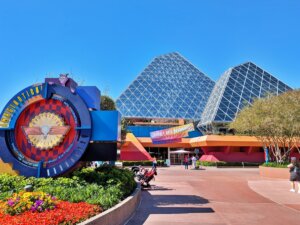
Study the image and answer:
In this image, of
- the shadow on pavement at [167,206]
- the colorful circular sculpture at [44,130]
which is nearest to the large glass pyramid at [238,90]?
the shadow on pavement at [167,206]

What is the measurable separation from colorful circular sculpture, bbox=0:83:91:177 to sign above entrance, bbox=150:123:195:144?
32316 millimetres

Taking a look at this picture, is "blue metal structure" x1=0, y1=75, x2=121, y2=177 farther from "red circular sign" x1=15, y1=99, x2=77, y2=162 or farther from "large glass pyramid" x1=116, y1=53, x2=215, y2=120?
"large glass pyramid" x1=116, y1=53, x2=215, y2=120

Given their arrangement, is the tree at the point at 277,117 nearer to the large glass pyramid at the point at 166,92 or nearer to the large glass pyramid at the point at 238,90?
the large glass pyramid at the point at 238,90

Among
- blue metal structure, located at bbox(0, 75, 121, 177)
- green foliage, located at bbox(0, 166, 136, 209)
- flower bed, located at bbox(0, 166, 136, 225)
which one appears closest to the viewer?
flower bed, located at bbox(0, 166, 136, 225)

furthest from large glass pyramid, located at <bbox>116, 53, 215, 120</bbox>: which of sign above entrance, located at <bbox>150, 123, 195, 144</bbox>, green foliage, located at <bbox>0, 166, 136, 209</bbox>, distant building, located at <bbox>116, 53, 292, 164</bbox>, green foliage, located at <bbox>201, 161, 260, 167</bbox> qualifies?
green foliage, located at <bbox>0, 166, 136, 209</bbox>

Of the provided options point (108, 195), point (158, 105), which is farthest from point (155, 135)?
point (108, 195)

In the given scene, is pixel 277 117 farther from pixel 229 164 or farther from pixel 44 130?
pixel 44 130

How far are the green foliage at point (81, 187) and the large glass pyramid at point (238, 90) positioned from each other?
4601 cm

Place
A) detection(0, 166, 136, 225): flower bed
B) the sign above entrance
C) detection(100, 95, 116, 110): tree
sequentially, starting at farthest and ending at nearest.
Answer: the sign above entrance < detection(100, 95, 116, 110): tree < detection(0, 166, 136, 225): flower bed

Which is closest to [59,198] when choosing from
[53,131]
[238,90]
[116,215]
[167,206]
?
[116,215]

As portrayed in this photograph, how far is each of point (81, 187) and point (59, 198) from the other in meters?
1.11

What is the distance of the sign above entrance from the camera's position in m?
44.0

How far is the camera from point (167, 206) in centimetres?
1120

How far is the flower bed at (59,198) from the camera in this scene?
6.48m
